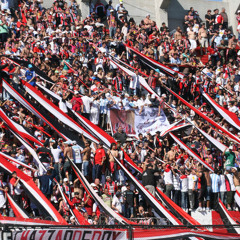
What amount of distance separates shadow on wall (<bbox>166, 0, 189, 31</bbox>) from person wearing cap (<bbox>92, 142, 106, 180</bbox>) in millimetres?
17485

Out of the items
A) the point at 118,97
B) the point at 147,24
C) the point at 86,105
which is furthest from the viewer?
the point at 147,24

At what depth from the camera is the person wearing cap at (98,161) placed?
18453 mm

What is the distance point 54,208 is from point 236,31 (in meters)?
22.4

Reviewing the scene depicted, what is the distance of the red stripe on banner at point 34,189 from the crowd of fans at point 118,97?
0.25 meters

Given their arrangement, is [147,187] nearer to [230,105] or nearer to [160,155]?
[160,155]

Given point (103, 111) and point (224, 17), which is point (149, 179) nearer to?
point (103, 111)

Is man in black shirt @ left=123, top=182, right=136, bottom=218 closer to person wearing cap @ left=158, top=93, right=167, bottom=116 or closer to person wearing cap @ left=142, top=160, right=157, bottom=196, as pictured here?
person wearing cap @ left=142, top=160, right=157, bottom=196

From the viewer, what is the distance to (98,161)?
731 inches

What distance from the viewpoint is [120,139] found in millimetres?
20844

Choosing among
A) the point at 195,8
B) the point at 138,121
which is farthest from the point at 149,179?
the point at 195,8

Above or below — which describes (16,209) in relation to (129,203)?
above

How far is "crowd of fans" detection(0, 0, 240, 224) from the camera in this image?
17859 mm

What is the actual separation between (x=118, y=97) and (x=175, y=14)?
13.8 m

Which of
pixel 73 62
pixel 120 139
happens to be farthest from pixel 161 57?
pixel 120 139
